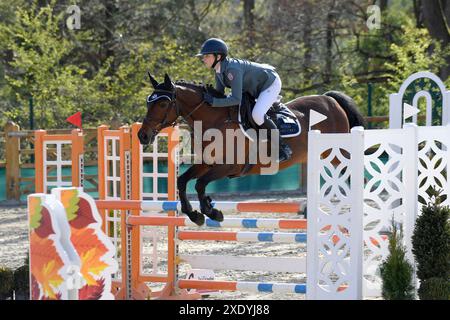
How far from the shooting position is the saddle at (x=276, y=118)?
656 cm

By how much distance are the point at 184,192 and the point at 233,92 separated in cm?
85

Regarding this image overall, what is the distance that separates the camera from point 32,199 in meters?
3.83

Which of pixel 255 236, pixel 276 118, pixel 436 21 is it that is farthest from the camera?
pixel 436 21

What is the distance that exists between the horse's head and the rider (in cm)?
32

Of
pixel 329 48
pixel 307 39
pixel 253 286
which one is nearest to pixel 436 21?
pixel 329 48

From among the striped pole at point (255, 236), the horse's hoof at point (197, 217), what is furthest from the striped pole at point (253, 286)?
the horse's hoof at point (197, 217)

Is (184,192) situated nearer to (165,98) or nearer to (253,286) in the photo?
(165,98)

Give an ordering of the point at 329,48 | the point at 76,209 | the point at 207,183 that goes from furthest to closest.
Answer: the point at 329,48, the point at 207,183, the point at 76,209

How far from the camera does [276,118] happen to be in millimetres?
6887

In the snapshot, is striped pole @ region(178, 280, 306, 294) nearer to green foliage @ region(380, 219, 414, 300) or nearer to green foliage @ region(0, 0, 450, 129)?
green foliage @ region(380, 219, 414, 300)

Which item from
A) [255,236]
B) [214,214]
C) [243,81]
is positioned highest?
[243,81]

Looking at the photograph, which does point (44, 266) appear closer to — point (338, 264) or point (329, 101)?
point (338, 264)

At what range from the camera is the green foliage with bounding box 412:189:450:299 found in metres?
5.07

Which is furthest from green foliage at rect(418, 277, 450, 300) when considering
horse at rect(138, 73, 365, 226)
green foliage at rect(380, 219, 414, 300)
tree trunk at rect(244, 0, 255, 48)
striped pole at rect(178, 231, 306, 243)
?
tree trunk at rect(244, 0, 255, 48)
